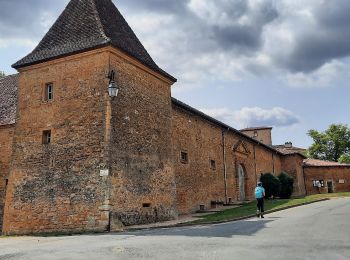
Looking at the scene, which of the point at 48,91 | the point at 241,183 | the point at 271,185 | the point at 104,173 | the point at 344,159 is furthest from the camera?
the point at 344,159

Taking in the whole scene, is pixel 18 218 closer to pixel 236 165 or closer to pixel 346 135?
pixel 236 165

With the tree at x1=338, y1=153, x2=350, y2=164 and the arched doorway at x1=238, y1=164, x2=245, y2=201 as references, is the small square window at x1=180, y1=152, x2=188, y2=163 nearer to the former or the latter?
the arched doorway at x1=238, y1=164, x2=245, y2=201

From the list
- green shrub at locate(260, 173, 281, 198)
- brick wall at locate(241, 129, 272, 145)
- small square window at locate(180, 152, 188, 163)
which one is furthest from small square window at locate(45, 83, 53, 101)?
brick wall at locate(241, 129, 272, 145)

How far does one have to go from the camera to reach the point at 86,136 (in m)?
15.1

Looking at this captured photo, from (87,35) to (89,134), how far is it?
453 cm

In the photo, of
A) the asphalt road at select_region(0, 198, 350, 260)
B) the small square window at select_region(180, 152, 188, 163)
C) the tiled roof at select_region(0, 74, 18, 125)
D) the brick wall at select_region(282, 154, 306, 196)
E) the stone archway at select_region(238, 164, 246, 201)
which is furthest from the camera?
the brick wall at select_region(282, 154, 306, 196)

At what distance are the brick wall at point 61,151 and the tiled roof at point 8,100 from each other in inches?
113

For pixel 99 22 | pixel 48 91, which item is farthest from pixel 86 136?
pixel 99 22

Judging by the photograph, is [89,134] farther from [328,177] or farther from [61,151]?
[328,177]

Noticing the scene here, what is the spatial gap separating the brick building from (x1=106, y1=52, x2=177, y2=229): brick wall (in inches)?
1.7

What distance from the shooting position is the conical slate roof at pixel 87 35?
1628 cm

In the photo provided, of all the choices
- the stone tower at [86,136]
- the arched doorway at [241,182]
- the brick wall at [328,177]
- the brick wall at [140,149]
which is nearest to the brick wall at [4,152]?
the stone tower at [86,136]

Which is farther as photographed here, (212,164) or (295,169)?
(295,169)

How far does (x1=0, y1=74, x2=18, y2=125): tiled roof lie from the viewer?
64.6 feet
